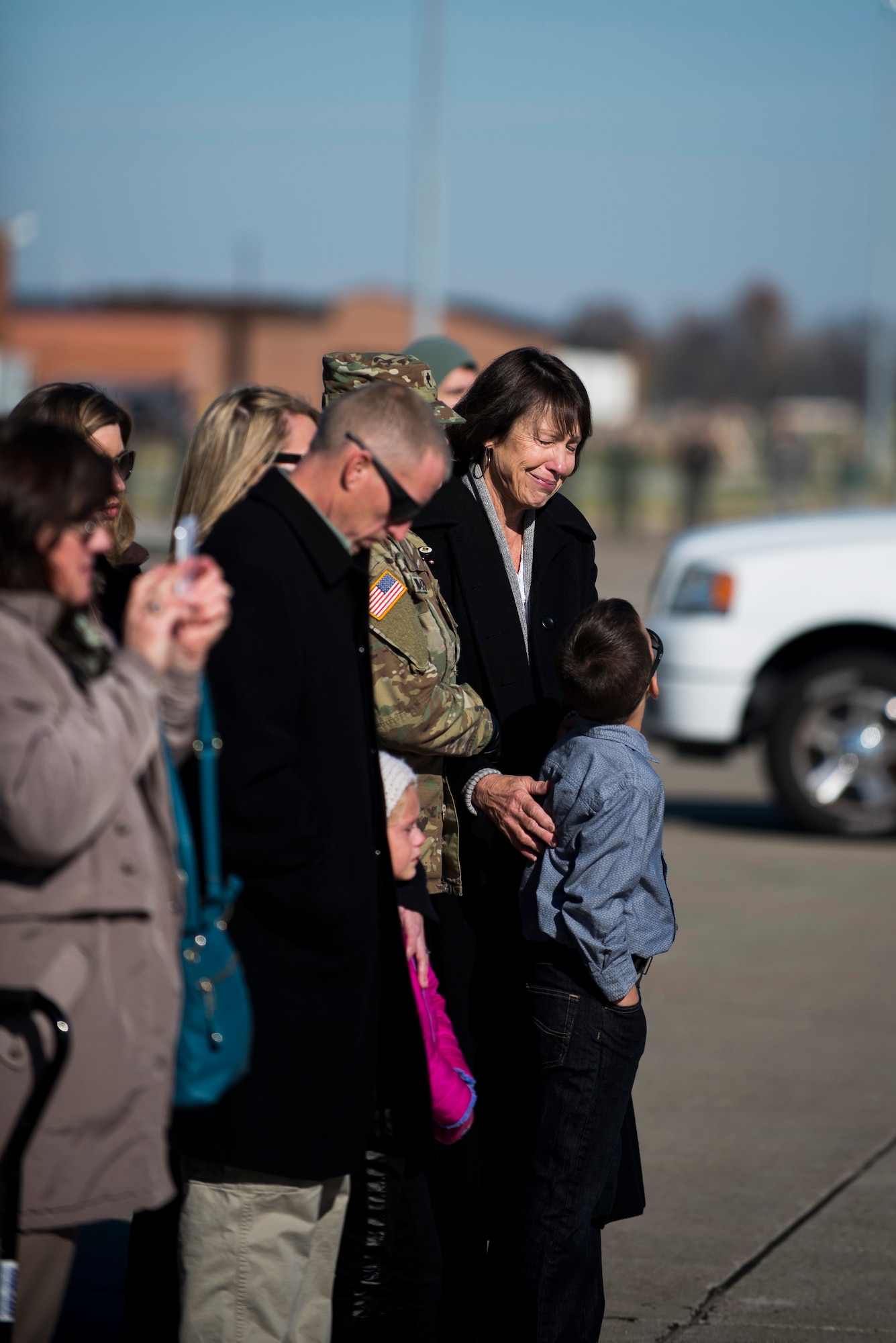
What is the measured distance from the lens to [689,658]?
943cm

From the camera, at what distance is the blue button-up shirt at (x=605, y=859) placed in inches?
130

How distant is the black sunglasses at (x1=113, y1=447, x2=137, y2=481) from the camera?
12.1 ft

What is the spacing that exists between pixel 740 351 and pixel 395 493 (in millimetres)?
117203

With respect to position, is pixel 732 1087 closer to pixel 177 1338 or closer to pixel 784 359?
pixel 177 1338

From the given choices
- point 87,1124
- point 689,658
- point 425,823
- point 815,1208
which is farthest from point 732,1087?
point 689,658

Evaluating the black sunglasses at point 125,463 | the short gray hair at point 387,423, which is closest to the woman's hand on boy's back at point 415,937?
the short gray hair at point 387,423

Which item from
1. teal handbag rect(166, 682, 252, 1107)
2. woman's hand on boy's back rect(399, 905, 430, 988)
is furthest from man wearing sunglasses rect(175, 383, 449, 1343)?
woman's hand on boy's back rect(399, 905, 430, 988)

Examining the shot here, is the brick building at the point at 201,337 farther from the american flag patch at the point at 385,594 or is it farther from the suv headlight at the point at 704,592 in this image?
the american flag patch at the point at 385,594

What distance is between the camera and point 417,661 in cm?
333

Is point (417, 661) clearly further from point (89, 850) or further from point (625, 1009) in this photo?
point (89, 850)

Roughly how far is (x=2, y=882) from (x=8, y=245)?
110 ft

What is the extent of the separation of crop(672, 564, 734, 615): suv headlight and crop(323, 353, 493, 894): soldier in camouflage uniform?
5970mm

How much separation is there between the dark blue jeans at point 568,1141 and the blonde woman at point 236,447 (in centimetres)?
109

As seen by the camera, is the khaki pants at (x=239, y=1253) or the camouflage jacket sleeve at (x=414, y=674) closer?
the khaki pants at (x=239, y=1253)
